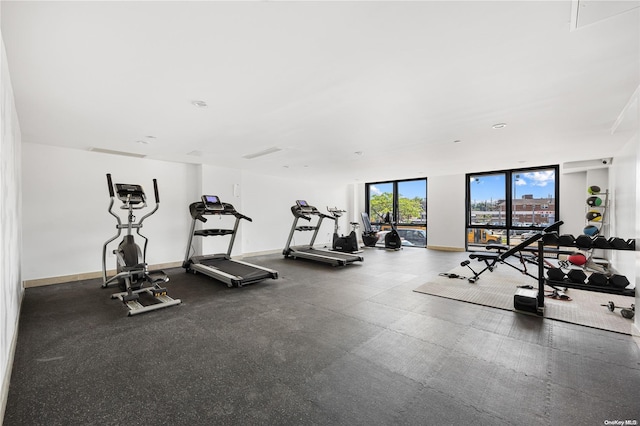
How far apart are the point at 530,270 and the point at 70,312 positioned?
7.90 metres

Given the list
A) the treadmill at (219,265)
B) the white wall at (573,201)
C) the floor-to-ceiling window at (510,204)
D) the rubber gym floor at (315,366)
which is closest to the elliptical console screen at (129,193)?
the treadmill at (219,265)

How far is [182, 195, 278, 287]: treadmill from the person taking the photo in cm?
475

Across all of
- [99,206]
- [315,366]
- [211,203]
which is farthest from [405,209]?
[99,206]

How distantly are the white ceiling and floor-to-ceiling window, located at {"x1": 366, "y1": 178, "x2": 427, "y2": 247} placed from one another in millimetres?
5430

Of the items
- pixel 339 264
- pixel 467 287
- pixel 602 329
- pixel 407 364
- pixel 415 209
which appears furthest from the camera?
pixel 415 209

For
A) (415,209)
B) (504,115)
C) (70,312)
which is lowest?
(70,312)

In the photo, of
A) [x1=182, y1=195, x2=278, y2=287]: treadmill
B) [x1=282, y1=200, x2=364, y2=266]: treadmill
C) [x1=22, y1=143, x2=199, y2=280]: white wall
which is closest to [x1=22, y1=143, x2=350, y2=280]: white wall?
[x1=22, y1=143, x2=199, y2=280]: white wall

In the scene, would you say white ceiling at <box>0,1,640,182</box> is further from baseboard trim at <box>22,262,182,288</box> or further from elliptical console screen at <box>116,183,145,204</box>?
baseboard trim at <box>22,262,182,288</box>

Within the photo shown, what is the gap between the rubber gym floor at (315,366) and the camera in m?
1.75

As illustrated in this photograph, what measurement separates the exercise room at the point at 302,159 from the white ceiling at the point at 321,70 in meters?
0.02

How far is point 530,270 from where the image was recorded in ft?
18.8

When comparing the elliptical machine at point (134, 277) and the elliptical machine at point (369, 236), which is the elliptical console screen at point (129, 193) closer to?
the elliptical machine at point (134, 277)

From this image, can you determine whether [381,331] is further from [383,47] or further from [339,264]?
[339,264]

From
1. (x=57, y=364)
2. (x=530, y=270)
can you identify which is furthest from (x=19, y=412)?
(x=530, y=270)
